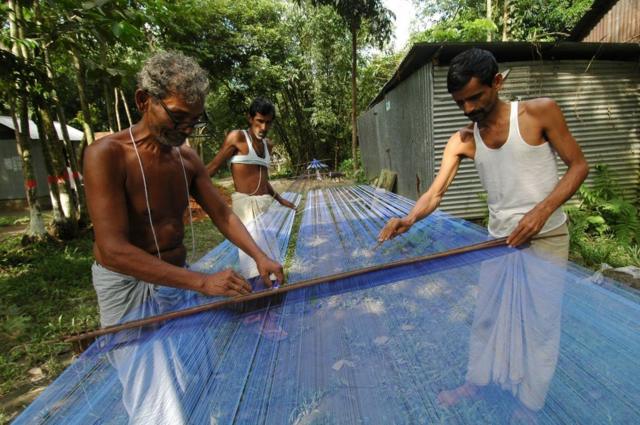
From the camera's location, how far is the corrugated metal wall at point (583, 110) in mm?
4766

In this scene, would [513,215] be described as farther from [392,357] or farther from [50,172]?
[50,172]

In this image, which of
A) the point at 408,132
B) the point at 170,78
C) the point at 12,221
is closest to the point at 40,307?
the point at 170,78

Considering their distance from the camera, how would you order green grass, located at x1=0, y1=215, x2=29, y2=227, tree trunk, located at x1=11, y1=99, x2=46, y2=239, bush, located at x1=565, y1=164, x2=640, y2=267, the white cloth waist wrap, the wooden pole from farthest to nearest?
green grass, located at x1=0, y1=215, x2=29, y2=227, tree trunk, located at x1=11, y1=99, x2=46, y2=239, bush, located at x1=565, y1=164, x2=640, y2=267, the white cloth waist wrap, the wooden pole

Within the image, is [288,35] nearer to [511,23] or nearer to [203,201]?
[511,23]

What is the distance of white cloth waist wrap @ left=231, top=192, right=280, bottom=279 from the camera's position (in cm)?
189

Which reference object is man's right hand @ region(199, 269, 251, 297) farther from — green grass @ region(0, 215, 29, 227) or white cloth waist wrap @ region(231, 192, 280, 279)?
green grass @ region(0, 215, 29, 227)

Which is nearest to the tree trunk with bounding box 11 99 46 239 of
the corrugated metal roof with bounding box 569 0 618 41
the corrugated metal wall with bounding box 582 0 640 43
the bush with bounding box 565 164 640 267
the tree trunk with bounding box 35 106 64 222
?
the tree trunk with bounding box 35 106 64 222

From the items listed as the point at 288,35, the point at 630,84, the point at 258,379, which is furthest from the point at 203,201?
the point at 288,35

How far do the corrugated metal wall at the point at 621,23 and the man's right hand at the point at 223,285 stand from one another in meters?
7.38

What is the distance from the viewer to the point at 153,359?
89 cm

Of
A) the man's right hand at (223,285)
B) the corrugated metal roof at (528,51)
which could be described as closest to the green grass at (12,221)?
the corrugated metal roof at (528,51)

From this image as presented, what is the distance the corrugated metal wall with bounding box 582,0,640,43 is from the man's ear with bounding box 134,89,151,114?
7.33m

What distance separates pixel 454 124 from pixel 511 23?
8861 millimetres

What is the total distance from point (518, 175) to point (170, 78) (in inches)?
50.5
